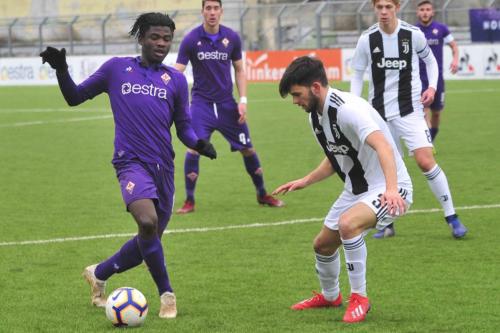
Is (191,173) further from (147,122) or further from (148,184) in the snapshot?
(148,184)

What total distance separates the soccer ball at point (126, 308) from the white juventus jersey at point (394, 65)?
3.88 meters

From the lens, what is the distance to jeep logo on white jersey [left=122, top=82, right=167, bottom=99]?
22.1 feet

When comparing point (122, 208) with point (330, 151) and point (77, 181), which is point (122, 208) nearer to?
point (77, 181)

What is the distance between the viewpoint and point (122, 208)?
11.8 meters

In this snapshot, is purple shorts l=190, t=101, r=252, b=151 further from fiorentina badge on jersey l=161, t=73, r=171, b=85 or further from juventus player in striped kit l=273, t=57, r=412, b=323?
juventus player in striped kit l=273, t=57, r=412, b=323

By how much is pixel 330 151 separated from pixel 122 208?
18.1ft

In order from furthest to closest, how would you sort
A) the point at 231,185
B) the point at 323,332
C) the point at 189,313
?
the point at 231,185
the point at 189,313
the point at 323,332

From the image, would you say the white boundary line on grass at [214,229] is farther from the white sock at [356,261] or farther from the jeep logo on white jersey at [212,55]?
the white sock at [356,261]

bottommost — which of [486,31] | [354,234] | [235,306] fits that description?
[486,31]

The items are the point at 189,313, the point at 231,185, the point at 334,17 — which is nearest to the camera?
the point at 189,313

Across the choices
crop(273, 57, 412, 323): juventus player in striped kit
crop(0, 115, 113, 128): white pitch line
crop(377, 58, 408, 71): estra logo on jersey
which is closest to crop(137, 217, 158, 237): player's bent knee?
crop(273, 57, 412, 323): juventus player in striped kit

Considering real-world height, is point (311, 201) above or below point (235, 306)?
below

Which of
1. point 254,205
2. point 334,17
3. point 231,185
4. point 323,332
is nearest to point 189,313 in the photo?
point 323,332

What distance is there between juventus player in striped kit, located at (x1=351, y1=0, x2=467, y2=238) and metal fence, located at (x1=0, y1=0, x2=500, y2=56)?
90.6 feet
